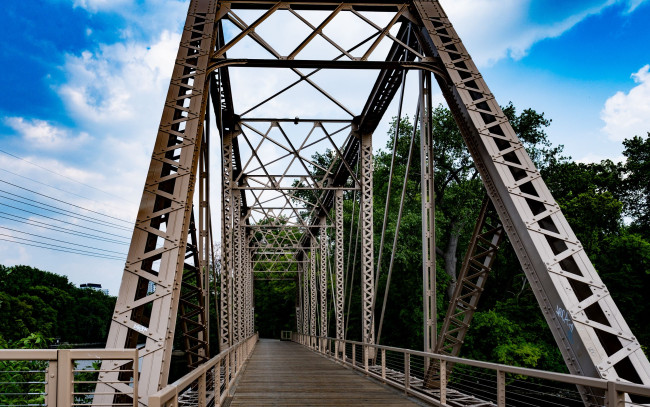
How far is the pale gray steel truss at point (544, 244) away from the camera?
4895 mm

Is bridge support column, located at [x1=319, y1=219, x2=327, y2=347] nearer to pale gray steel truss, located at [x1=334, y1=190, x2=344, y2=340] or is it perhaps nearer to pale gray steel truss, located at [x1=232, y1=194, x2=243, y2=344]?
pale gray steel truss, located at [x1=334, y1=190, x2=344, y2=340]

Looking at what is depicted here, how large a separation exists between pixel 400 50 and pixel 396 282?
24.5m

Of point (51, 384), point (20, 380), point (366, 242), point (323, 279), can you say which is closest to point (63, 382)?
point (51, 384)

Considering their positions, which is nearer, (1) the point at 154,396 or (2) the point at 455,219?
(1) the point at 154,396

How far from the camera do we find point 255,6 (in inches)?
369

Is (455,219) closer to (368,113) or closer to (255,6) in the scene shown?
(368,113)

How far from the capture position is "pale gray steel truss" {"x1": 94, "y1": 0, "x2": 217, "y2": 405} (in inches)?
196

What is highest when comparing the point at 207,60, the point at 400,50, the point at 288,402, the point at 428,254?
the point at 400,50

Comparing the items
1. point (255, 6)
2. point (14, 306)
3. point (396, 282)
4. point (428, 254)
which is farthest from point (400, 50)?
point (14, 306)

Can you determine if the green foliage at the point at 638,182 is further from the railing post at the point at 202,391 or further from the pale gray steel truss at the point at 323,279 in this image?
the railing post at the point at 202,391

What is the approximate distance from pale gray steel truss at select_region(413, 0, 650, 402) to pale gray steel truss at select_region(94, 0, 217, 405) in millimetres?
3644

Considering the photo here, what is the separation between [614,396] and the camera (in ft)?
12.7

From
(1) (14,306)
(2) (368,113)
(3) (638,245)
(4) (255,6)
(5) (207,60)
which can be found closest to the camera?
(5) (207,60)

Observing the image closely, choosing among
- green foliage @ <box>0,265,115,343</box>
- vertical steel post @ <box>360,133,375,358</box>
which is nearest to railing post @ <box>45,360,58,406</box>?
vertical steel post @ <box>360,133,375,358</box>
